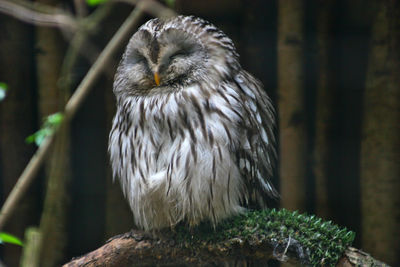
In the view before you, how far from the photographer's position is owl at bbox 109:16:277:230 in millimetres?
1716

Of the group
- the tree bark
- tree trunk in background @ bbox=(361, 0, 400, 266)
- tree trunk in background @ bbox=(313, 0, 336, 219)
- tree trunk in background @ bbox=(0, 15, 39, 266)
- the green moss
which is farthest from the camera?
tree trunk in background @ bbox=(0, 15, 39, 266)

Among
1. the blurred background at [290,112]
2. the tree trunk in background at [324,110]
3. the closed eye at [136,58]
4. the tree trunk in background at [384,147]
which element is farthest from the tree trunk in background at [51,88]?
the tree trunk in background at [384,147]

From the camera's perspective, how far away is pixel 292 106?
2479mm

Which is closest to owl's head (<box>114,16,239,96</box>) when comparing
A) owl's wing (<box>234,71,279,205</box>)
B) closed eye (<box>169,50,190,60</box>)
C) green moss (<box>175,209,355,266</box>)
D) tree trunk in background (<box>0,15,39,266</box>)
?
closed eye (<box>169,50,190,60</box>)

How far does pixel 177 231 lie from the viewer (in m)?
1.80

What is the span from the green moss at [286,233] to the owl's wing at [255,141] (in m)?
0.15

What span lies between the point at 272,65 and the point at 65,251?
1.44 metres

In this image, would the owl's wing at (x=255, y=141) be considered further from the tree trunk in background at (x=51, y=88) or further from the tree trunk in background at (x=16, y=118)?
the tree trunk in background at (x=16, y=118)

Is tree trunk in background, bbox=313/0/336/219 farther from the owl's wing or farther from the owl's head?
the owl's head

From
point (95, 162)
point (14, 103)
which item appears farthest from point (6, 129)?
point (95, 162)

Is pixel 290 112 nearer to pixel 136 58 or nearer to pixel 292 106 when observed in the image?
pixel 292 106

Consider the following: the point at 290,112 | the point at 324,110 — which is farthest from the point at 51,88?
the point at 324,110

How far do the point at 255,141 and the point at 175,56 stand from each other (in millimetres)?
408

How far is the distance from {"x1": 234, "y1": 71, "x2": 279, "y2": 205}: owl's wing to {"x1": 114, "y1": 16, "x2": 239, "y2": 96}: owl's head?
103 mm
